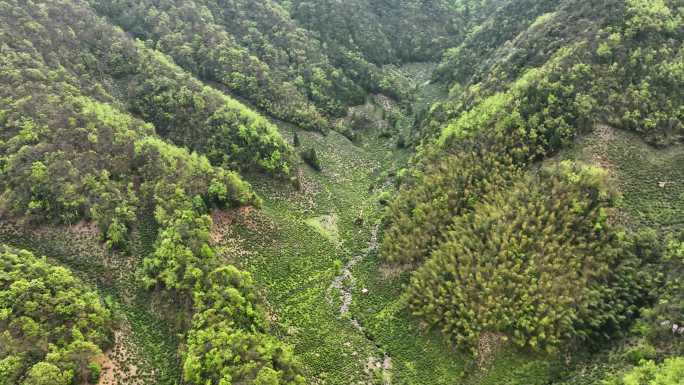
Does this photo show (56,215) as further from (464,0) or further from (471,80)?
(464,0)

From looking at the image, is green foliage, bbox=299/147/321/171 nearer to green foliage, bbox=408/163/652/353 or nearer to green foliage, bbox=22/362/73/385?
green foliage, bbox=408/163/652/353

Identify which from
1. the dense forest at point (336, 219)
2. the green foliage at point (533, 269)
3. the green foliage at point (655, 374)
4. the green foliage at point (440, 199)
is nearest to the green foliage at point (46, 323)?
the dense forest at point (336, 219)

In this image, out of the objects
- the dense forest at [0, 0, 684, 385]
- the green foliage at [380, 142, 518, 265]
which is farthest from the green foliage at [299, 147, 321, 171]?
the green foliage at [380, 142, 518, 265]

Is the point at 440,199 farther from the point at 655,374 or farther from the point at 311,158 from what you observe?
the point at 655,374

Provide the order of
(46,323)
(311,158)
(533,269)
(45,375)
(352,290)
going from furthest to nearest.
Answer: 1. (311,158)
2. (352,290)
3. (533,269)
4. (46,323)
5. (45,375)

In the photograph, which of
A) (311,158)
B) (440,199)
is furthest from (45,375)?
(311,158)

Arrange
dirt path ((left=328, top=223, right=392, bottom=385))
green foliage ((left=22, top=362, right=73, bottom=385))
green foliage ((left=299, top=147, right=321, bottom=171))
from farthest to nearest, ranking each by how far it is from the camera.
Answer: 1. green foliage ((left=299, top=147, right=321, bottom=171))
2. dirt path ((left=328, top=223, right=392, bottom=385))
3. green foliage ((left=22, top=362, right=73, bottom=385))
